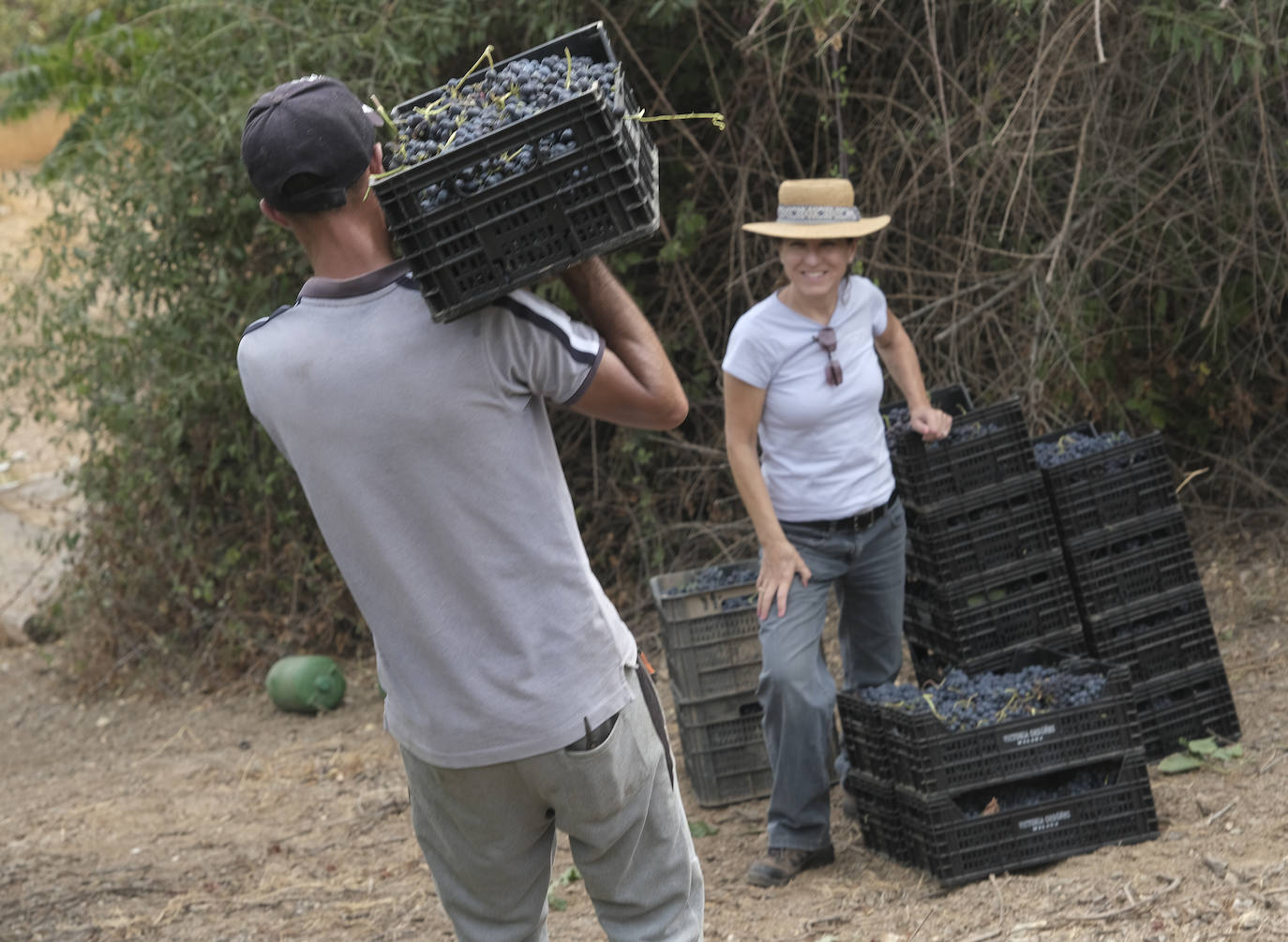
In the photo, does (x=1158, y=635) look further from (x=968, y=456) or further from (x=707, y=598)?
(x=707, y=598)

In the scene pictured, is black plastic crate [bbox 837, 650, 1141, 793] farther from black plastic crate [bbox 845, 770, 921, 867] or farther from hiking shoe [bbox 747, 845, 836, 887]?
hiking shoe [bbox 747, 845, 836, 887]

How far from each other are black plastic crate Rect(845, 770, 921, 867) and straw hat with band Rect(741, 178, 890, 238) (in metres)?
1.63

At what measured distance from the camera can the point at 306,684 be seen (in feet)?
22.6

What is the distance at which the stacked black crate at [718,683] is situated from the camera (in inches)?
196

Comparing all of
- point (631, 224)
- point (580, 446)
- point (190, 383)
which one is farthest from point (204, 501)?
point (631, 224)

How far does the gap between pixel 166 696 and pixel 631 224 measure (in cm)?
623

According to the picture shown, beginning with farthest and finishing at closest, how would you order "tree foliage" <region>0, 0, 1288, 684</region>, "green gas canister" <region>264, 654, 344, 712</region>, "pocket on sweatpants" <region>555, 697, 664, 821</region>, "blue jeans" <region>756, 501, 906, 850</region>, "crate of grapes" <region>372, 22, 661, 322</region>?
1. "green gas canister" <region>264, 654, 344, 712</region>
2. "tree foliage" <region>0, 0, 1288, 684</region>
3. "blue jeans" <region>756, 501, 906, 850</region>
4. "pocket on sweatpants" <region>555, 697, 664, 821</region>
5. "crate of grapes" <region>372, 22, 661, 322</region>

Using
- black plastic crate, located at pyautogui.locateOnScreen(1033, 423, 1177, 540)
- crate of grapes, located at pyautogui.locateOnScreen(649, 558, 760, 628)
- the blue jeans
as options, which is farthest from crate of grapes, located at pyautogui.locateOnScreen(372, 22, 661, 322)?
crate of grapes, located at pyautogui.locateOnScreen(649, 558, 760, 628)

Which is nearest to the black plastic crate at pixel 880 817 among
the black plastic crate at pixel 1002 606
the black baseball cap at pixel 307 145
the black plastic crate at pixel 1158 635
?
the black plastic crate at pixel 1002 606

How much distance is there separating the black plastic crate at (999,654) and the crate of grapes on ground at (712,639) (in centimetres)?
61

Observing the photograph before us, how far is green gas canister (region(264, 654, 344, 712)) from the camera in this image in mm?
6879

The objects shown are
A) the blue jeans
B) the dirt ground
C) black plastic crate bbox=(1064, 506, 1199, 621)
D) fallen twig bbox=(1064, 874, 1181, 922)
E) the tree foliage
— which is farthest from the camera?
the tree foliage

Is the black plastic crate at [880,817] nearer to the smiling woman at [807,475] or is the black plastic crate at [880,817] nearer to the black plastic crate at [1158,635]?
the smiling woman at [807,475]

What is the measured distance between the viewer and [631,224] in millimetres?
2072
